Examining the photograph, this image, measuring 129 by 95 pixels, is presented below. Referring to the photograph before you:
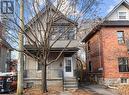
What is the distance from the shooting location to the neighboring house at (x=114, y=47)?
2819cm

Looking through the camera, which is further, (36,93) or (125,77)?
(125,77)

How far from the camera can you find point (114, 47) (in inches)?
1132

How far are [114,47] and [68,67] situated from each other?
Result: 5973 millimetres

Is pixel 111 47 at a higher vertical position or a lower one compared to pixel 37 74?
higher

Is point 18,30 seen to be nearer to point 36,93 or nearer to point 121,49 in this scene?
point 36,93

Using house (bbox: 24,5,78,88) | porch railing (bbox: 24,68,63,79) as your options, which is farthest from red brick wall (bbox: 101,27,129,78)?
porch railing (bbox: 24,68,63,79)

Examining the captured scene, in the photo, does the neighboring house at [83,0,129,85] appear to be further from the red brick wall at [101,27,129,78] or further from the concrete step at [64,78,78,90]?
the concrete step at [64,78,78,90]

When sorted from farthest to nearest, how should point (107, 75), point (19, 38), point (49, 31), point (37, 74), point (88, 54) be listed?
point (88, 54) → point (107, 75) → point (37, 74) → point (49, 31) → point (19, 38)

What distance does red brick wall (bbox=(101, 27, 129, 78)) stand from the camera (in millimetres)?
28188

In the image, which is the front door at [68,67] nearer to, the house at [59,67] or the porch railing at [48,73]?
the house at [59,67]

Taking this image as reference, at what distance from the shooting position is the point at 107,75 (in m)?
28.1

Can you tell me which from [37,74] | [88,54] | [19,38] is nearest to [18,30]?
[19,38]

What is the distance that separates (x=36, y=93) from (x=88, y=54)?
19.1 meters

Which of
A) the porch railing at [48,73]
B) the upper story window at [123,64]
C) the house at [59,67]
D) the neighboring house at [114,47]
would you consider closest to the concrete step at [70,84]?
the house at [59,67]
